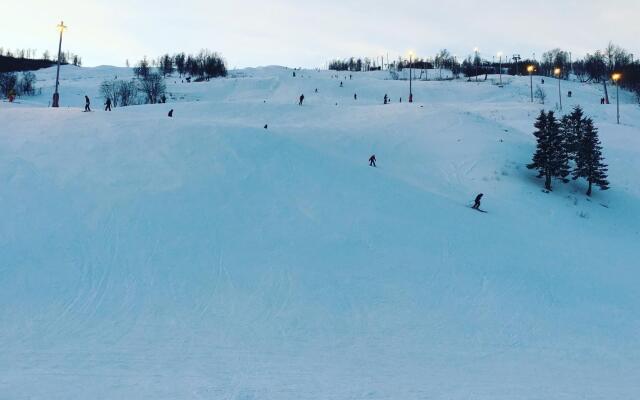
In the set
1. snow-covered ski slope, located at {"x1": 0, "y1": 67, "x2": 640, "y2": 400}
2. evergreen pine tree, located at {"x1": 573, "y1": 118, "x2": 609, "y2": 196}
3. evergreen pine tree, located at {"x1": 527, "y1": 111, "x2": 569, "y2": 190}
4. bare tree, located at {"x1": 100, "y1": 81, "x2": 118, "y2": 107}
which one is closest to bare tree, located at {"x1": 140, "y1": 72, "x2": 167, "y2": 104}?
bare tree, located at {"x1": 100, "y1": 81, "x2": 118, "y2": 107}

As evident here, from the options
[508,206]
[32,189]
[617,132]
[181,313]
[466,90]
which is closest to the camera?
[181,313]

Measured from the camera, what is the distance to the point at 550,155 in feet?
103

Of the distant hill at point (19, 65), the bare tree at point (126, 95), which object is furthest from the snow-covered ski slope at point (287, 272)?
the distant hill at point (19, 65)

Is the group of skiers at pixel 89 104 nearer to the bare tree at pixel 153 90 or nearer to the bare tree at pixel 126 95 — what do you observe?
the bare tree at pixel 126 95

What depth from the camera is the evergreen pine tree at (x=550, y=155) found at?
31.3 meters

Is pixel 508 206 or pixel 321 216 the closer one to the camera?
pixel 321 216

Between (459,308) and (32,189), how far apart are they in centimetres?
1676

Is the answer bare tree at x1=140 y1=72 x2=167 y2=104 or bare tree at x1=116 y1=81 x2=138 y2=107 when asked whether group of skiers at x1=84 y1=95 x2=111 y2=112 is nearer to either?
bare tree at x1=116 y1=81 x2=138 y2=107

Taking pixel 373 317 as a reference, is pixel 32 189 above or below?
above

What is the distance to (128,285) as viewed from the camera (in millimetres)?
12664

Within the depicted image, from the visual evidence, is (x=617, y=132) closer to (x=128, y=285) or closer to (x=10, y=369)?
(x=128, y=285)

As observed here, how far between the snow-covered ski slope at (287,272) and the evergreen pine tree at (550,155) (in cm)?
143

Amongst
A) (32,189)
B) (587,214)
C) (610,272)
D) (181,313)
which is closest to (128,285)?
(181,313)

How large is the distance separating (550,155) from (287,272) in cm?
2487
